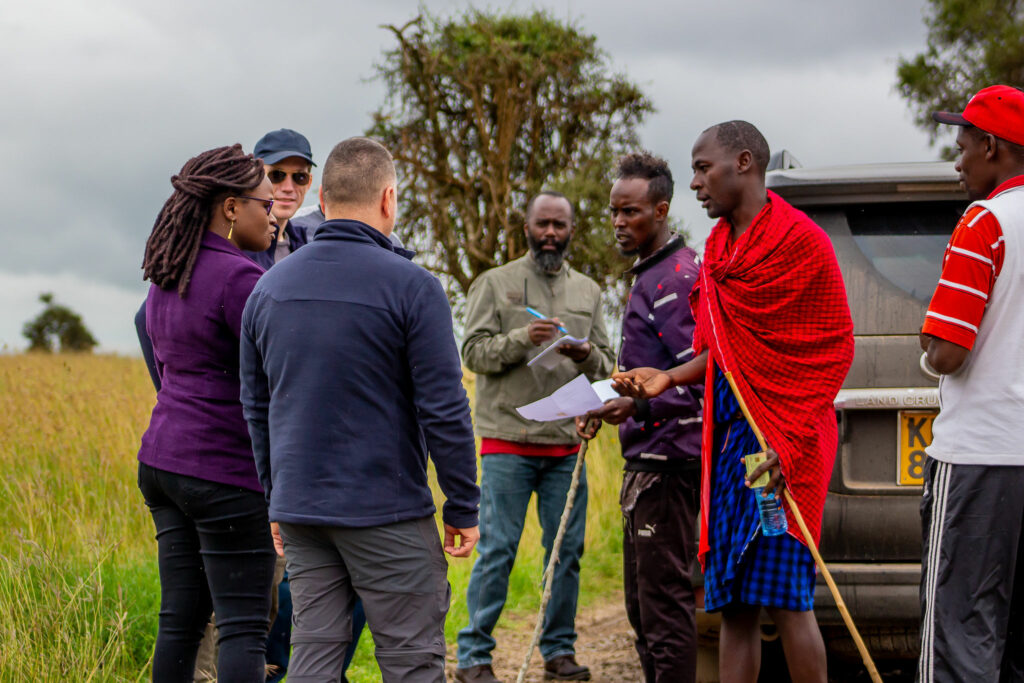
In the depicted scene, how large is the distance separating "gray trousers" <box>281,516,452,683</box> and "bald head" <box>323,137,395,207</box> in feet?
3.05

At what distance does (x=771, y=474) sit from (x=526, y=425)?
73.8 inches

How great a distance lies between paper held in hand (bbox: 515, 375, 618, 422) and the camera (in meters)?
3.58

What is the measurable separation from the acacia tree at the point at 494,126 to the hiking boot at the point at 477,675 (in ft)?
54.7

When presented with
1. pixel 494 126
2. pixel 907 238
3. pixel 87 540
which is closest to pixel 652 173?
pixel 907 238

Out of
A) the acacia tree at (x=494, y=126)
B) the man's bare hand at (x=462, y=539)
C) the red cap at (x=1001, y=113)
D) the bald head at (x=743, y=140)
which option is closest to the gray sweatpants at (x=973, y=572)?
the red cap at (x=1001, y=113)

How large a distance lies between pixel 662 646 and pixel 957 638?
1.13m

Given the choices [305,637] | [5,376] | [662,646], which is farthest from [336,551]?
[5,376]

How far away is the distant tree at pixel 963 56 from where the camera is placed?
66.1ft

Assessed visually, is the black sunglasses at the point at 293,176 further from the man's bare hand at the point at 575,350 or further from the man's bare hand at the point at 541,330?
the man's bare hand at the point at 575,350

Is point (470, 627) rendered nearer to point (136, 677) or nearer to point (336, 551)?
point (136, 677)

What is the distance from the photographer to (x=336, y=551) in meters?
3.01

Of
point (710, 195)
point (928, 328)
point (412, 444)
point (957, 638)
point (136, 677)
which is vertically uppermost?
point (710, 195)

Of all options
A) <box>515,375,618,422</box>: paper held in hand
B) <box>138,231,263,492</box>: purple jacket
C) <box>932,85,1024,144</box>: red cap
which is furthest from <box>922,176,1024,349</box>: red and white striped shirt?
<box>138,231,263,492</box>: purple jacket

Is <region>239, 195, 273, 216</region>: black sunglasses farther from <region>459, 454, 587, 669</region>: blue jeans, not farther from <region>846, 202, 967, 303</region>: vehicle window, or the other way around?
<region>846, 202, 967, 303</region>: vehicle window
